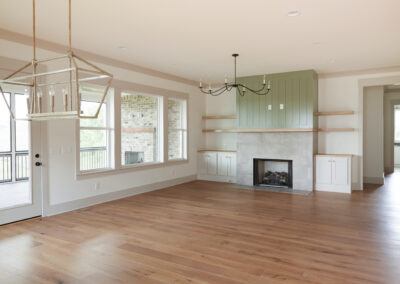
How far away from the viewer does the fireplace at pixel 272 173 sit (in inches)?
291

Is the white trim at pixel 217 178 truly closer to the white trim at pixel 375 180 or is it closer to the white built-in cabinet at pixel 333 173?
the white built-in cabinet at pixel 333 173

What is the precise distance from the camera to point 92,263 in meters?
3.08

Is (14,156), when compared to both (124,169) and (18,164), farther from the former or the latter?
(124,169)

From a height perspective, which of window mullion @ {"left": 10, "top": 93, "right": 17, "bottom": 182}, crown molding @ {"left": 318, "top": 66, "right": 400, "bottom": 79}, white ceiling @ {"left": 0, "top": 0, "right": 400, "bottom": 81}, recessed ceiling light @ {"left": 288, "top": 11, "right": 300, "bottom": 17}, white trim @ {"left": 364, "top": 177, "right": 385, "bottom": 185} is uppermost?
white ceiling @ {"left": 0, "top": 0, "right": 400, "bottom": 81}

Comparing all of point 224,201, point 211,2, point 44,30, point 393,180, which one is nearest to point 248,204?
point 224,201

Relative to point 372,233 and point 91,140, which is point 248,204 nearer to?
point 372,233

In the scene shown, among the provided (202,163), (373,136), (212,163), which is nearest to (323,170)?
(373,136)

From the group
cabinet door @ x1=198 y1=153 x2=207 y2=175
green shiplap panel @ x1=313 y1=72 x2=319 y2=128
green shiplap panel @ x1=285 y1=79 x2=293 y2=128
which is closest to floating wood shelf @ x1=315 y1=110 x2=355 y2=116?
green shiplap panel @ x1=313 y1=72 x2=319 y2=128

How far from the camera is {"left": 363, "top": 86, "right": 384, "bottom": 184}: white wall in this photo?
801cm

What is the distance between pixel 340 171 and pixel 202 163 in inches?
139

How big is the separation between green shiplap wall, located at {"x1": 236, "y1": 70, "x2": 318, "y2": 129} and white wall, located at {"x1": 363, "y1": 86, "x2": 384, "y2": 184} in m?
2.10

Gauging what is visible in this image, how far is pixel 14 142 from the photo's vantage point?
14.6 ft

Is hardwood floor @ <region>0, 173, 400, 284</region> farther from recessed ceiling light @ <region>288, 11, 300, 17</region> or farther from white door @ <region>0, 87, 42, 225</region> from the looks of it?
recessed ceiling light @ <region>288, 11, 300, 17</region>

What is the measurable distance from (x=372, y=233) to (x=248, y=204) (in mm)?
2161
